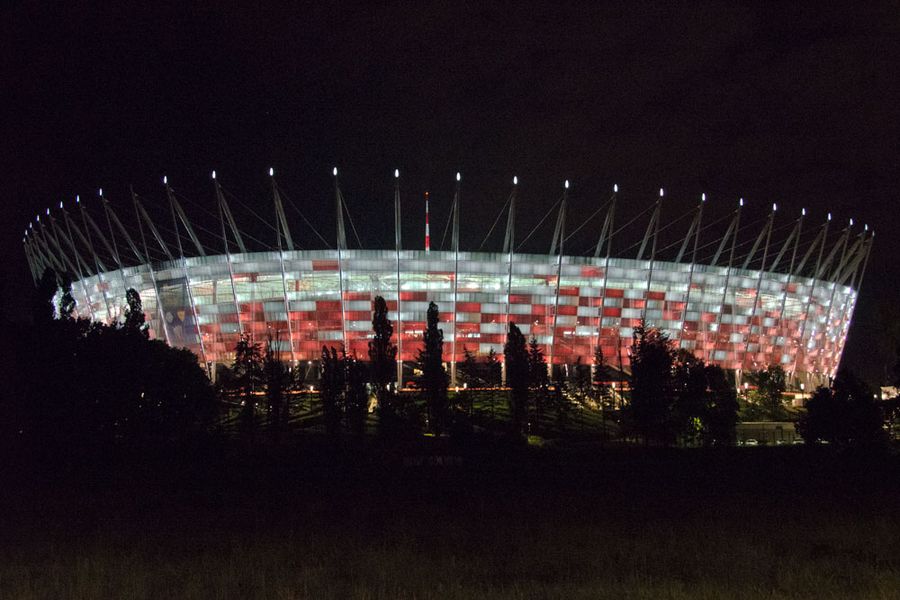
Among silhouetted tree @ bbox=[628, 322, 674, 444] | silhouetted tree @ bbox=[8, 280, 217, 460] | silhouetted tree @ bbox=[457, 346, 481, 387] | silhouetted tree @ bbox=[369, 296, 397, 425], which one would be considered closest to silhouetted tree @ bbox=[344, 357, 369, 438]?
silhouetted tree @ bbox=[369, 296, 397, 425]

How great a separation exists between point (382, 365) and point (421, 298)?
31.9 m

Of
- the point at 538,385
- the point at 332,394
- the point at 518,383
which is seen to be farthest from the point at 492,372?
the point at 332,394

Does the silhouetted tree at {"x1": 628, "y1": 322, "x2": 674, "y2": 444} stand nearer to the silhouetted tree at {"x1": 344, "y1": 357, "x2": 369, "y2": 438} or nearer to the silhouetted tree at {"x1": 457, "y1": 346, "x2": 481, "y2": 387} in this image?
the silhouetted tree at {"x1": 344, "y1": 357, "x2": 369, "y2": 438}

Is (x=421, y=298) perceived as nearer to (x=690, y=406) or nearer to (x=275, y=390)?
(x=275, y=390)

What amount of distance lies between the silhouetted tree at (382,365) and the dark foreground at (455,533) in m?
18.1

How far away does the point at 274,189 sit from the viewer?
67.4 meters

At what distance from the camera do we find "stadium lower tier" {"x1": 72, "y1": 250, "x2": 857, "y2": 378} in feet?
273

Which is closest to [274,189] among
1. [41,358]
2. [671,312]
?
[41,358]

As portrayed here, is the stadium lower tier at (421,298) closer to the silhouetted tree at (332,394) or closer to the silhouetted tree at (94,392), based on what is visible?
the silhouetted tree at (332,394)

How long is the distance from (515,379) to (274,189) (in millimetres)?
29703

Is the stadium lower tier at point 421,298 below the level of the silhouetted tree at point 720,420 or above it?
above

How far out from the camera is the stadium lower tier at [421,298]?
3280 inches

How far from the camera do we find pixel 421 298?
84125 mm

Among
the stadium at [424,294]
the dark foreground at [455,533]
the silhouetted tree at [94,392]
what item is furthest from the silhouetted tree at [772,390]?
the silhouetted tree at [94,392]
